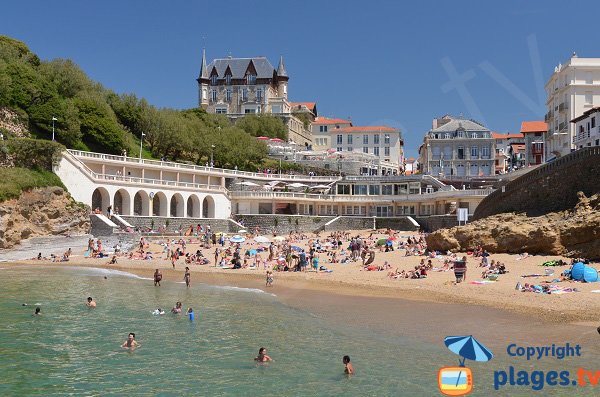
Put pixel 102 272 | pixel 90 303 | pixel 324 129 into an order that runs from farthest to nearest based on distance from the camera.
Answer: pixel 324 129 < pixel 102 272 < pixel 90 303

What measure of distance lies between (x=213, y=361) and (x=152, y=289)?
44.2 ft

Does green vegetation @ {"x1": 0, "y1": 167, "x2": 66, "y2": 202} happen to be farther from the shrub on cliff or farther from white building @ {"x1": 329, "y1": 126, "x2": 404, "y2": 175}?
white building @ {"x1": 329, "y1": 126, "x2": 404, "y2": 175}

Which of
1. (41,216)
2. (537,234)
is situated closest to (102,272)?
(41,216)

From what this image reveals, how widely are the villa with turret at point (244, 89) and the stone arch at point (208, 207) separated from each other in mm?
44256

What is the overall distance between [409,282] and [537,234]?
24.7 feet

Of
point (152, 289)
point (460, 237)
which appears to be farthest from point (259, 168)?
point (152, 289)

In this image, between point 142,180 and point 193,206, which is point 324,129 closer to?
point 193,206

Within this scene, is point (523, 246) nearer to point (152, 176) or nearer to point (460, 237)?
point (460, 237)

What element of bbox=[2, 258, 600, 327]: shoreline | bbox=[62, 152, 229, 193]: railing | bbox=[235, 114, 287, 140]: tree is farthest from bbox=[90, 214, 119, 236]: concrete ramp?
bbox=[235, 114, 287, 140]: tree

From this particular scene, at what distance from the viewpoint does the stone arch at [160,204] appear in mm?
53938

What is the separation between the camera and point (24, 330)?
17500mm

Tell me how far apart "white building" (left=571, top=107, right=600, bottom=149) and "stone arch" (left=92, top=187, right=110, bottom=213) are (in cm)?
4041

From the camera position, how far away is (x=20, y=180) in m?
41.4

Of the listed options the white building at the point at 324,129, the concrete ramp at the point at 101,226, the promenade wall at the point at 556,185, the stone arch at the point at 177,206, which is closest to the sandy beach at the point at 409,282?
the concrete ramp at the point at 101,226
